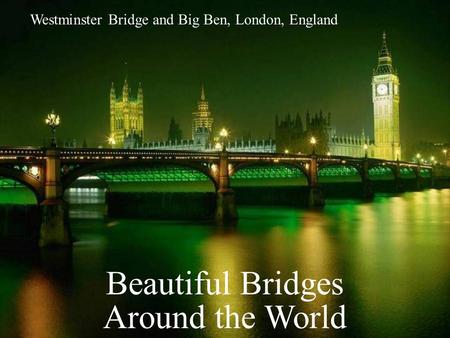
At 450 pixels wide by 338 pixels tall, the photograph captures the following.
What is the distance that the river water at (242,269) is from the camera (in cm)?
1733

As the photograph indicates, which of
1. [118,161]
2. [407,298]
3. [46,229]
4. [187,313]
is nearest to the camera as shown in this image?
[187,313]

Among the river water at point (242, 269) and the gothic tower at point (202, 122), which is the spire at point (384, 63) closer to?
the gothic tower at point (202, 122)

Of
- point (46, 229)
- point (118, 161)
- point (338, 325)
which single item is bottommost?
point (338, 325)

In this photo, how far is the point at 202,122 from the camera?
18875cm

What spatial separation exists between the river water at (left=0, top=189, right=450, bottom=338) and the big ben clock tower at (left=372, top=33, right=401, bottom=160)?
4627 inches

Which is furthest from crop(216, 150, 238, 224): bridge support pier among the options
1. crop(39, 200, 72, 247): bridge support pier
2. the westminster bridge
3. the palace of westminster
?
the palace of westminster

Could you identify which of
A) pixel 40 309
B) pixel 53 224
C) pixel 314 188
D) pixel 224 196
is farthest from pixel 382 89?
pixel 40 309

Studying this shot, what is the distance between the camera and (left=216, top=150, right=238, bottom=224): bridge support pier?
1832 inches

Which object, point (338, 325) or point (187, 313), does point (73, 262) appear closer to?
point (187, 313)

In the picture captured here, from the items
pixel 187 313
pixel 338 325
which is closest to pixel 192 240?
pixel 187 313

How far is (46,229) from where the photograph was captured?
30453mm

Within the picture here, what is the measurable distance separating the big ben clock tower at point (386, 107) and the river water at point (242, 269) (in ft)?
386

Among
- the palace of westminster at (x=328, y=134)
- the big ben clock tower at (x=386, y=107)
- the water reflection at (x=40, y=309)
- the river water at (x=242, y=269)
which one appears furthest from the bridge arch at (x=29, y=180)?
the big ben clock tower at (x=386, y=107)

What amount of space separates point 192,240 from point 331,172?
6133cm
